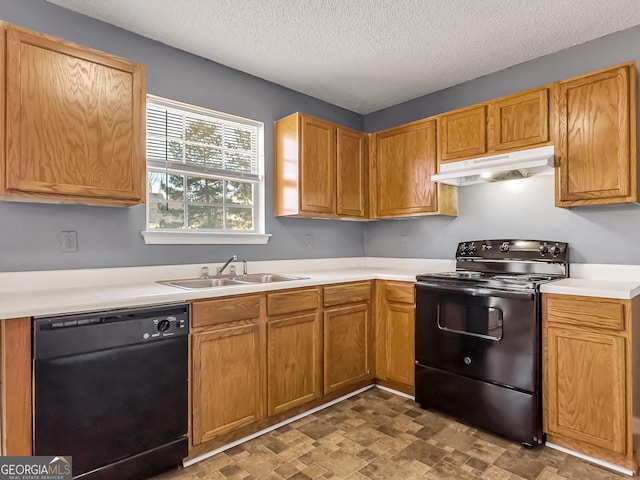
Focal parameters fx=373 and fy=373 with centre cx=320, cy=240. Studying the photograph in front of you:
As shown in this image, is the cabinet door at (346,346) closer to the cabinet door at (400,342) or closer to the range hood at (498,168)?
the cabinet door at (400,342)

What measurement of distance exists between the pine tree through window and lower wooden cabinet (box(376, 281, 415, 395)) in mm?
1212

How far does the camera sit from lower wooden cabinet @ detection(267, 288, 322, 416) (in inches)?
95.7

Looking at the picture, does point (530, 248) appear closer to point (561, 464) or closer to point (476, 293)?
point (476, 293)

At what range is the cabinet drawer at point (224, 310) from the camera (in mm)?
2055

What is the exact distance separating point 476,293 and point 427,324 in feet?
1.50

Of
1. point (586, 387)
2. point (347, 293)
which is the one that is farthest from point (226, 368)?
point (586, 387)

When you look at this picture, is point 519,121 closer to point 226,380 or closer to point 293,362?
point 293,362

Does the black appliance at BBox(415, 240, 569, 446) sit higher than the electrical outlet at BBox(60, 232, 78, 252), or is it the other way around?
the electrical outlet at BBox(60, 232, 78, 252)

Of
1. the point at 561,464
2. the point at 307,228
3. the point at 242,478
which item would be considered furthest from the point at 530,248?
the point at 242,478

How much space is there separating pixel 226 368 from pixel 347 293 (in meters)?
1.10

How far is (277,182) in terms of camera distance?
3.22 m

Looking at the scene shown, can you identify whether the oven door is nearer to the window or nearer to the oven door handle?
the oven door handle

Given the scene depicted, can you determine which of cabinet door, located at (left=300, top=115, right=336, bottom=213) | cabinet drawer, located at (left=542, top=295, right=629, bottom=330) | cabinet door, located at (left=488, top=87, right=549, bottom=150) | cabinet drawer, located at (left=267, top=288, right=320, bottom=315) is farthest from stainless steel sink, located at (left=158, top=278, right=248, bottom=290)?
cabinet door, located at (left=488, top=87, right=549, bottom=150)

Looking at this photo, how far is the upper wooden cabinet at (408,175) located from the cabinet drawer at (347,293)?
0.84 metres
